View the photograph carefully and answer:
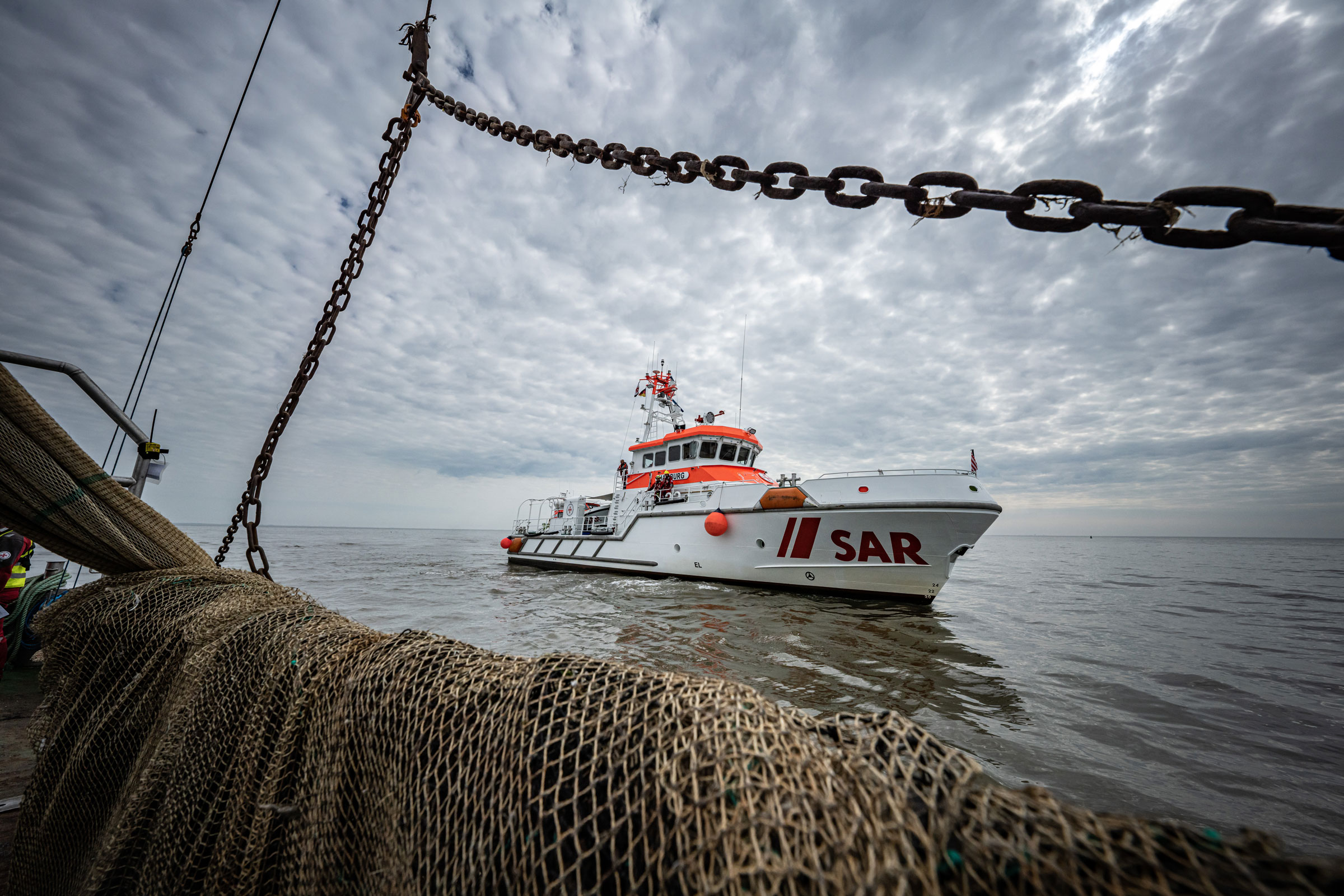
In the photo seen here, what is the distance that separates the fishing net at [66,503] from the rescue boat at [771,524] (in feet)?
30.7

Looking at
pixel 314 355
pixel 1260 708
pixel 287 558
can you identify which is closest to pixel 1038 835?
pixel 314 355

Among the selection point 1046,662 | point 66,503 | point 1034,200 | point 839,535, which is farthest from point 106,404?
point 839,535

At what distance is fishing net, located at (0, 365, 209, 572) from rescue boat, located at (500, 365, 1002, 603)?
30.7 ft

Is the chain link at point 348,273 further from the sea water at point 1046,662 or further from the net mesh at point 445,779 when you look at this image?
the sea water at point 1046,662

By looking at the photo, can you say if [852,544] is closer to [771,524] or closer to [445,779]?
[771,524]

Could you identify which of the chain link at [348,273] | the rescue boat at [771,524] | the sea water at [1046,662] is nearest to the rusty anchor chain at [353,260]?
the chain link at [348,273]

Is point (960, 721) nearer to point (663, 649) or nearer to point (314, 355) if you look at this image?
point (663, 649)

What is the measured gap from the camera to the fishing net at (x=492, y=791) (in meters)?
0.62

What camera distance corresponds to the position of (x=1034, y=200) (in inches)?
50.1

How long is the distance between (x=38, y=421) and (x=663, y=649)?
555 cm

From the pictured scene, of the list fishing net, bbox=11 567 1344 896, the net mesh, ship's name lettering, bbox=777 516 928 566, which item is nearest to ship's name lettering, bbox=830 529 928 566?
ship's name lettering, bbox=777 516 928 566

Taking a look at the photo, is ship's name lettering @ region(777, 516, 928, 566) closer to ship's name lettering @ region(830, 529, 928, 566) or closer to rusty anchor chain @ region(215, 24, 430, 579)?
ship's name lettering @ region(830, 529, 928, 566)

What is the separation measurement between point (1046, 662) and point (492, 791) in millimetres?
7517

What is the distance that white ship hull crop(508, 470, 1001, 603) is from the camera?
9.05 meters
